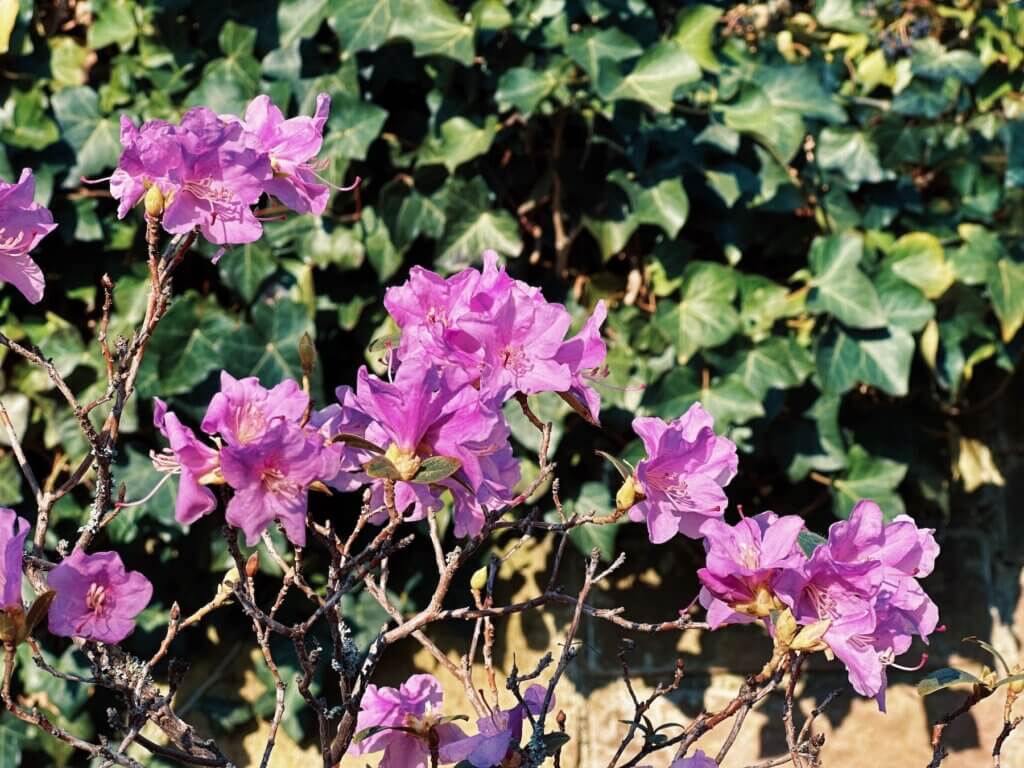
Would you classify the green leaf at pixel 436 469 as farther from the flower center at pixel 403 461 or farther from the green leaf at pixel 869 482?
the green leaf at pixel 869 482

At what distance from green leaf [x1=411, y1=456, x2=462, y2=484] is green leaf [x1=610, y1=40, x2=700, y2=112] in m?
1.22

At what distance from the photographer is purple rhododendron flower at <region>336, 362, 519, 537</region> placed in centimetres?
75

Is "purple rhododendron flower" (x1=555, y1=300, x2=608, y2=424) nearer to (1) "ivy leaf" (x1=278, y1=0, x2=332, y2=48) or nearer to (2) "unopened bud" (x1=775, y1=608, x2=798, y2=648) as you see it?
(2) "unopened bud" (x1=775, y1=608, x2=798, y2=648)

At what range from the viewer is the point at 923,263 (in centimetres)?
212

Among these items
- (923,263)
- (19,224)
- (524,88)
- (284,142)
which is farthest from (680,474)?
(923,263)

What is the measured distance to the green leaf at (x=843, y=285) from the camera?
79.6 inches

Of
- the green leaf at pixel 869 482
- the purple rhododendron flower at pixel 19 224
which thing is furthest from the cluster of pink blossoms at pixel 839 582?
the green leaf at pixel 869 482

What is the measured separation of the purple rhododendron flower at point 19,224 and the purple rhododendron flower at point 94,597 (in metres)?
0.23

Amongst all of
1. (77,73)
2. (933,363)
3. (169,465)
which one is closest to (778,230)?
(933,363)

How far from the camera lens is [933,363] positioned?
2104 millimetres

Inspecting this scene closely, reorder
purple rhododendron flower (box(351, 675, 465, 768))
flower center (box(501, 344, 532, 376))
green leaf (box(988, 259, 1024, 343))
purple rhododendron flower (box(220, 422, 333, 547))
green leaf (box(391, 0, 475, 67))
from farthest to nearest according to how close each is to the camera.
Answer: green leaf (box(988, 259, 1024, 343)) < green leaf (box(391, 0, 475, 67)) < purple rhododendron flower (box(351, 675, 465, 768)) < flower center (box(501, 344, 532, 376)) < purple rhododendron flower (box(220, 422, 333, 547))

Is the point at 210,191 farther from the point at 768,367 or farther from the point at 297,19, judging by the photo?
the point at 768,367

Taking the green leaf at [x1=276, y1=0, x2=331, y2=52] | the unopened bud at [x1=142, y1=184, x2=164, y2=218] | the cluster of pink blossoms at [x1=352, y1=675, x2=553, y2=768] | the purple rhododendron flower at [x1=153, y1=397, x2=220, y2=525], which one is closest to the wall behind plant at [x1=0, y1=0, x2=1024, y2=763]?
the green leaf at [x1=276, y1=0, x2=331, y2=52]

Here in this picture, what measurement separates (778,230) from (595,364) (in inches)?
53.8
